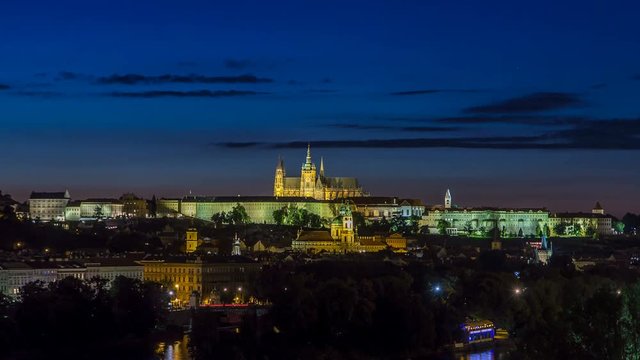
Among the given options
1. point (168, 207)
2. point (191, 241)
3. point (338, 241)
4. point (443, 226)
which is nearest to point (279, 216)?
point (168, 207)

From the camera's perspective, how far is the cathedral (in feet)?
423

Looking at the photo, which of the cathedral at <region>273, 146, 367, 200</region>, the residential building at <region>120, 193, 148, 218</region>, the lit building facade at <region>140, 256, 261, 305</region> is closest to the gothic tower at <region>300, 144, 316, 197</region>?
the cathedral at <region>273, 146, 367, 200</region>

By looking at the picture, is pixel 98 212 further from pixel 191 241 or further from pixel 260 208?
pixel 191 241

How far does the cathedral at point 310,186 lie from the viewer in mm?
129000

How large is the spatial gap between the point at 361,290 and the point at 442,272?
1943cm

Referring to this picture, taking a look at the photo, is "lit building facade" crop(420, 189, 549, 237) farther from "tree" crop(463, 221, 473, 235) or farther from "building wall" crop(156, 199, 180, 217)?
"building wall" crop(156, 199, 180, 217)

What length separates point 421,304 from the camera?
4562 cm

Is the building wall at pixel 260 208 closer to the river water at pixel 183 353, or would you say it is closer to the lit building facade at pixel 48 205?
the lit building facade at pixel 48 205

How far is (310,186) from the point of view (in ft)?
425

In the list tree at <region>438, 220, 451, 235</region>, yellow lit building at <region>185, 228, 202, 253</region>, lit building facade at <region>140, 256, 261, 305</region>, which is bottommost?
lit building facade at <region>140, 256, 261, 305</region>

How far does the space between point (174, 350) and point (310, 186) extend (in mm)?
86533

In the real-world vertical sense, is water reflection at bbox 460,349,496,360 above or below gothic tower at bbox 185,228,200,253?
below

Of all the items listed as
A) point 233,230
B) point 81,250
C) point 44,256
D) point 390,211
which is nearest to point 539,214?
point 390,211

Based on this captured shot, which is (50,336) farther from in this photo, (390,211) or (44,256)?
(390,211)
